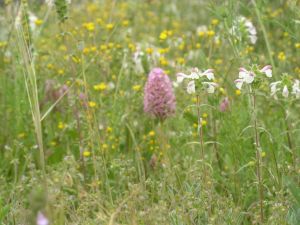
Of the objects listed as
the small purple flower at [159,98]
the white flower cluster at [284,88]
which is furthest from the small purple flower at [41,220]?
the small purple flower at [159,98]

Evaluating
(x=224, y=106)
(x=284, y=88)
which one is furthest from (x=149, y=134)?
(x=284, y=88)

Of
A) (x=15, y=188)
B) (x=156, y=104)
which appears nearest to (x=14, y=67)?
(x=156, y=104)

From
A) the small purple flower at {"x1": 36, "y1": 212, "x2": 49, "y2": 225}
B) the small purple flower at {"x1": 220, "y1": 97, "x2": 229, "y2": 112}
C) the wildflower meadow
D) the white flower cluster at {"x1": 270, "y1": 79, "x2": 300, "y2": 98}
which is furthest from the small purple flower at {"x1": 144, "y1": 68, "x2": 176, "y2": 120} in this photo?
the small purple flower at {"x1": 36, "y1": 212, "x2": 49, "y2": 225}

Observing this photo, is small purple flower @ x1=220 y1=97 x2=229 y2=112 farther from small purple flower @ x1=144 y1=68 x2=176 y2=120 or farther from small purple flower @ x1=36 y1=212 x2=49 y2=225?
small purple flower @ x1=36 y1=212 x2=49 y2=225

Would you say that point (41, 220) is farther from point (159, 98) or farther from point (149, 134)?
point (149, 134)

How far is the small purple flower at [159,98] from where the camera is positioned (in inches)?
131

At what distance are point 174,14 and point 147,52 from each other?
2.68 m

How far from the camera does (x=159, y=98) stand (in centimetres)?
333

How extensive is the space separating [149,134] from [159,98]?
0.25 m

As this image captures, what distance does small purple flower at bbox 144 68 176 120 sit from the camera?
10.9ft

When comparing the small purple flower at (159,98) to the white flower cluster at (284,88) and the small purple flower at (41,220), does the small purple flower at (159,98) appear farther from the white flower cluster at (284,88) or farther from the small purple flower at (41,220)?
the small purple flower at (41,220)

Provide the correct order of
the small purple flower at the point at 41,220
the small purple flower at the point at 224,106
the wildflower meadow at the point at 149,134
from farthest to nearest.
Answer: the small purple flower at the point at 224,106 → the wildflower meadow at the point at 149,134 → the small purple flower at the point at 41,220

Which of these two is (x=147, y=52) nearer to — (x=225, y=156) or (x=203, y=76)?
(x=225, y=156)

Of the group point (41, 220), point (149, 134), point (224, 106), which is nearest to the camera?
point (41, 220)
